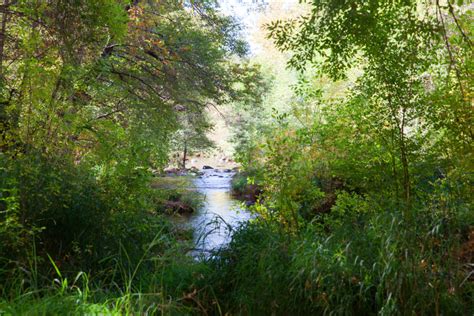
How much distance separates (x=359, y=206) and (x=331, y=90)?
784 cm

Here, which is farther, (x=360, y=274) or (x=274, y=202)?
(x=274, y=202)

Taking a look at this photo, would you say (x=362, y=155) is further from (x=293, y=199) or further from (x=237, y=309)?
(x=237, y=309)

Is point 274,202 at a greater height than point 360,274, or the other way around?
point 274,202

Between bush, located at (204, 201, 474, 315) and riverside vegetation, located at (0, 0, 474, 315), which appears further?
riverside vegetation, located at (0, 0, 474, 315)

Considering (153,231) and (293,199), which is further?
(293,199)

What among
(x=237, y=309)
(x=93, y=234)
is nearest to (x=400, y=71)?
(x=237, y=309)

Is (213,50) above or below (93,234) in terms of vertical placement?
above

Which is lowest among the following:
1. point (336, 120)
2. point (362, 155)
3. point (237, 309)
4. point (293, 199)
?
point (237, 309)

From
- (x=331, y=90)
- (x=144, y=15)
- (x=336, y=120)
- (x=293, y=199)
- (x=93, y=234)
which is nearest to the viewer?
(x=93, y=234)

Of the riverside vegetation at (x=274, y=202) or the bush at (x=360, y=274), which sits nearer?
the bush at (x=360, y=274)

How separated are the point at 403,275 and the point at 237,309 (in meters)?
1.35

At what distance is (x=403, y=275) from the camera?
3.26 meters

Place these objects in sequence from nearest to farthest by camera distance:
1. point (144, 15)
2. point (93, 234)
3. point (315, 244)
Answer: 1. point (315, 244)
2. point (93, 234)
3. point (144, 15)

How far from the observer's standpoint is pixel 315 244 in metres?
4.18
